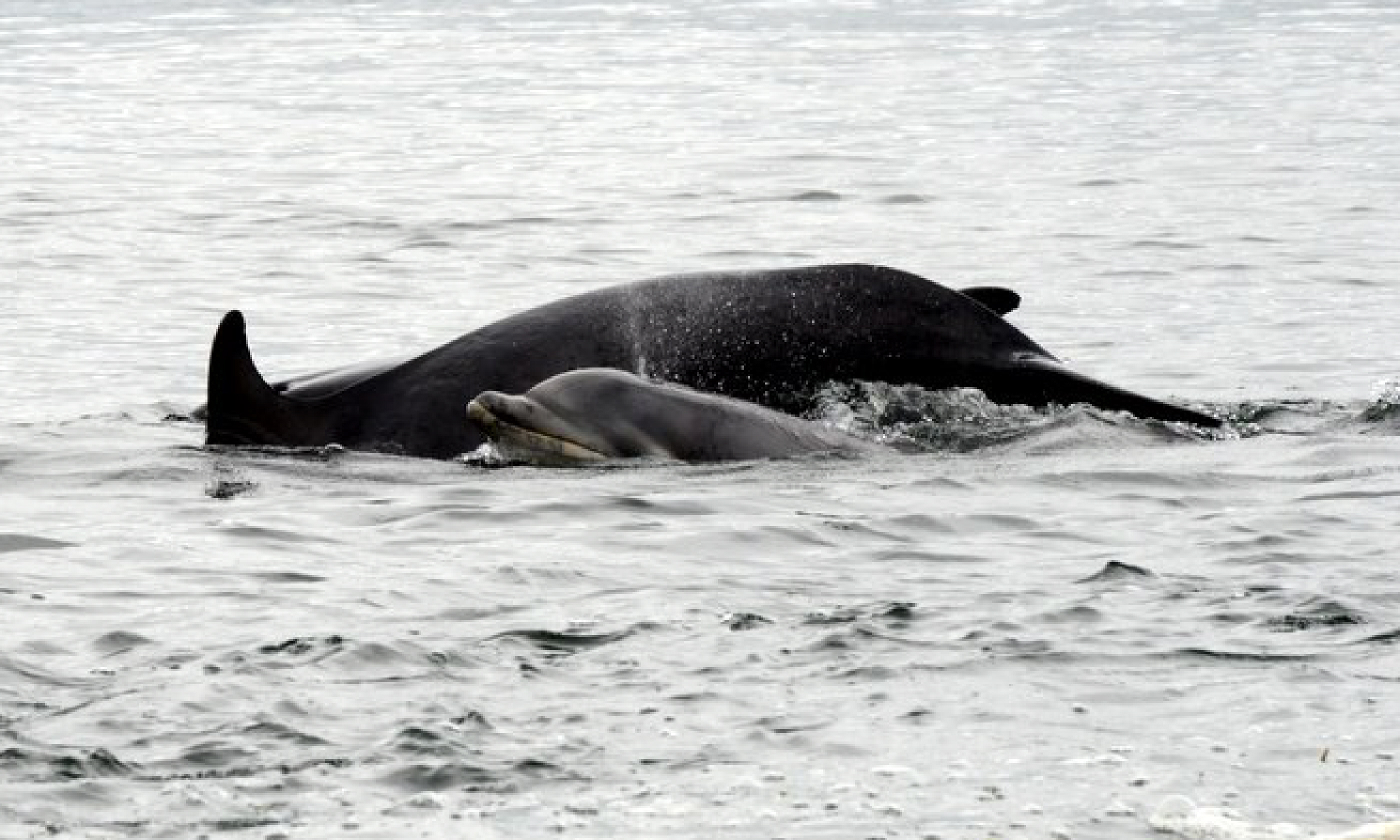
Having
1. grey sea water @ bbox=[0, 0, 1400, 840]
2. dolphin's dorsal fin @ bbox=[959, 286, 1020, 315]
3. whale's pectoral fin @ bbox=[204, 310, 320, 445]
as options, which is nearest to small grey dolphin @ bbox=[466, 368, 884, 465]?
grey sea water @ bbox=[0, 0, 1400, 840]

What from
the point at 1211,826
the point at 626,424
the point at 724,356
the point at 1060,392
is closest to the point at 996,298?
the point at 1060,392

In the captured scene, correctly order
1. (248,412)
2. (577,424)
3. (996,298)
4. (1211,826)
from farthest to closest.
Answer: (996,298) → (248,412) → (577,424) → (1211,826)

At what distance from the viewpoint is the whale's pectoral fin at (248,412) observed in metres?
12.2

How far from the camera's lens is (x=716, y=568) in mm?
10000

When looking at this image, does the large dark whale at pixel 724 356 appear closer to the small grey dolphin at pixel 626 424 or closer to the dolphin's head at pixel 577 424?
the small grey dolphin at pixel 626 424

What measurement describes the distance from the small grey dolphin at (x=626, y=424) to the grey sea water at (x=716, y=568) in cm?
17

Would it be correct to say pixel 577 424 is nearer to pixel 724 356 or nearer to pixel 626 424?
pixel 626 424

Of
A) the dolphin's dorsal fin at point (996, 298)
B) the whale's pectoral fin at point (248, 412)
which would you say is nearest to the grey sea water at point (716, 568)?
the whale's pectoral fin at point (248, 412)

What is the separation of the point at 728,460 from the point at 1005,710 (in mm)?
4229

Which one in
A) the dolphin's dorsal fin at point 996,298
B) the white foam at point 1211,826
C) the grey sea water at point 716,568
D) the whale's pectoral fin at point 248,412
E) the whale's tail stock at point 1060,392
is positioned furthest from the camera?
the dolphin's dorsal fin at point 996,298

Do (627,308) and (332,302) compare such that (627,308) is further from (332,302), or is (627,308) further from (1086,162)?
(1086,162)

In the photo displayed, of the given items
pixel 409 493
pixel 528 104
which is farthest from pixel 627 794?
pixel 528 104

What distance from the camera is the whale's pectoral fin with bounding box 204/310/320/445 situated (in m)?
12.2

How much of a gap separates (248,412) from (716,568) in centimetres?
330
